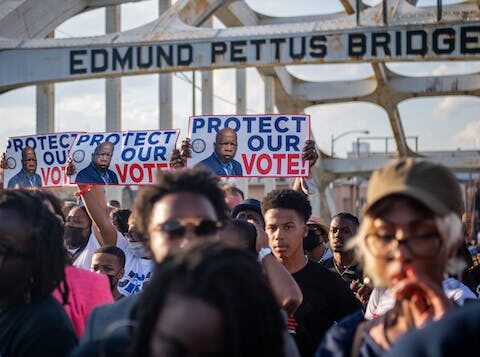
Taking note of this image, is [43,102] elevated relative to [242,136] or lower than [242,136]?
elevated

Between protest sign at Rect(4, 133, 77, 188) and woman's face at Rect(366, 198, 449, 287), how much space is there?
6531mm

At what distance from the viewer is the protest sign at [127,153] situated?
8136 mm

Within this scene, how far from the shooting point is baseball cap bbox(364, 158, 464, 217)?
2.64m

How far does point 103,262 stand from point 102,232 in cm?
21

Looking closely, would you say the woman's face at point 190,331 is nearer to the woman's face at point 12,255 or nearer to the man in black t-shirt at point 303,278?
the woman's face at point 12,255

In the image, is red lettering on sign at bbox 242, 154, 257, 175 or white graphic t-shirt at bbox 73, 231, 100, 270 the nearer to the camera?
white graphic t-shirt at bbox 73, 231, 100, 270

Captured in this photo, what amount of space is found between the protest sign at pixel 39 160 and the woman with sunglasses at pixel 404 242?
6497 mm

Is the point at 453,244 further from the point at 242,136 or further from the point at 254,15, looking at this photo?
the point at 254,15

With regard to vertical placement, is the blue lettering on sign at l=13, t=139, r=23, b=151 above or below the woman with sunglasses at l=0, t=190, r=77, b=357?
above

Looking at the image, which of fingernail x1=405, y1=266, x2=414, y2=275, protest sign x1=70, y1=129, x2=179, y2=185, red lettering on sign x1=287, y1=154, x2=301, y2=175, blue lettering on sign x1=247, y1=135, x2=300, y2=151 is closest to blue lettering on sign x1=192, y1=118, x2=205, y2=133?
protest sign x1=70, y1=129, x2=179, y2=185

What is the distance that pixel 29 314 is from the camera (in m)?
3.17

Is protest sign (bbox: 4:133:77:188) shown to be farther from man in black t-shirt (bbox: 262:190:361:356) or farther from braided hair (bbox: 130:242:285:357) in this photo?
braided hair (bbox: 130:242:285:357)

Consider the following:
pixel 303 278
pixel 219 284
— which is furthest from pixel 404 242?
pixel 303 278

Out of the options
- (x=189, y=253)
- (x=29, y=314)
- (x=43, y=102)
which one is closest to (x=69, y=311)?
(x=29, y=314)
